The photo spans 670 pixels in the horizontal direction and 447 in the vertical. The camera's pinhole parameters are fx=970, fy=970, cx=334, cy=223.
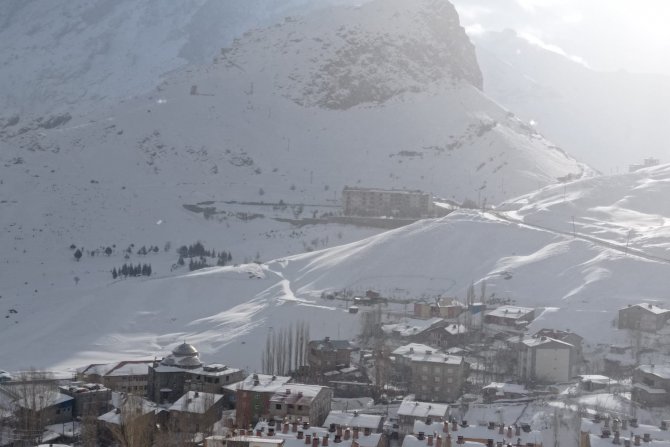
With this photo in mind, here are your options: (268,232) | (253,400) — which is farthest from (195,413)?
(268,232)

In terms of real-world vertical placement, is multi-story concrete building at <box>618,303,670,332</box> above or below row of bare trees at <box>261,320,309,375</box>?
above

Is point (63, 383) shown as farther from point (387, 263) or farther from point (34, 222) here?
point (34, 222)

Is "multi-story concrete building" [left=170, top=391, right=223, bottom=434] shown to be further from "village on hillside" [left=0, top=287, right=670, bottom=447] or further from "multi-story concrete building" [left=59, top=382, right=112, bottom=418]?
"multi-story concrete building" [left=59, top=382, right=112, bottom=418]

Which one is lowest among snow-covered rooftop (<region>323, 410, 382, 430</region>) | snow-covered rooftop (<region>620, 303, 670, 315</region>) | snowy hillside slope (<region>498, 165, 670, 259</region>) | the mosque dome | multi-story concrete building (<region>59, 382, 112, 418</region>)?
multi-story concrete building (<region>59, 382, 112, 418</region>)

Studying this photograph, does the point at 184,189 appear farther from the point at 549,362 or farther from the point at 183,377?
the point at 549,362

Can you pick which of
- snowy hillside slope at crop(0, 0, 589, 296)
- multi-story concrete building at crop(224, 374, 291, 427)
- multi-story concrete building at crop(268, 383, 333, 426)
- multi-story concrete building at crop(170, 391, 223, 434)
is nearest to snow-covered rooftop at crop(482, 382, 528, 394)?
multi-story concrete building at crop(268, 383, 333, 426)

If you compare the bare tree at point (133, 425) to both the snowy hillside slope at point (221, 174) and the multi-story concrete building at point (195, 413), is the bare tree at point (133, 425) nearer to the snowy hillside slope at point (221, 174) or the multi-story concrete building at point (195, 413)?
the multi-story concrete building at point (195, 413)
